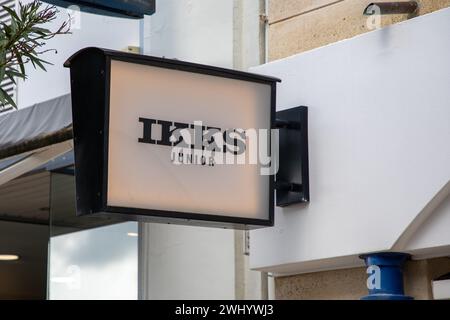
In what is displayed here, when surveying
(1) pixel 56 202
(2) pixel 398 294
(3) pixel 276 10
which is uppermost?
(3) pixel 276 10

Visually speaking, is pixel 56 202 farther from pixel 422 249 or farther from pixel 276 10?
pixel 422 249

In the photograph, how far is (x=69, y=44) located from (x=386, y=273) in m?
4.11

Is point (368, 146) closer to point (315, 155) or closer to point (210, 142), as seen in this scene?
point (315, 155)

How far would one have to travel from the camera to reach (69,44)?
10086 millimetres

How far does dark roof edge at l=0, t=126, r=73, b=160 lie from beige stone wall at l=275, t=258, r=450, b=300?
1.87 meters

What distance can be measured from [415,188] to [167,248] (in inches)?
123

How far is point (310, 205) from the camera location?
7.65 meters

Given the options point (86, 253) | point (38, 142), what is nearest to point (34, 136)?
point (38, 142)

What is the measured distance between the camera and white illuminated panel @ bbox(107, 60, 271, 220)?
6699 mm

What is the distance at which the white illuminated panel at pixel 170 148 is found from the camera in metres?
6.70

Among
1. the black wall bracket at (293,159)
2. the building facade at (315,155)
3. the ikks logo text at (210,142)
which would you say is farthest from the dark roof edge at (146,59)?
the building facade at (315,155)

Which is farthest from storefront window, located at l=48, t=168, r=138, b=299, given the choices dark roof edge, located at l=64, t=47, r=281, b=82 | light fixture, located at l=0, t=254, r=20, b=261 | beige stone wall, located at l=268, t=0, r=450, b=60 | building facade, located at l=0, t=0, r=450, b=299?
light fixture, located at l=0, t=254, r=20, b=261

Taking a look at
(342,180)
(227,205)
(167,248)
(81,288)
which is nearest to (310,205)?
(342,180)

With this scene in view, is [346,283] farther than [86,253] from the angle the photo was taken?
No
